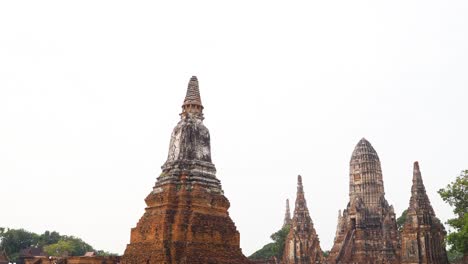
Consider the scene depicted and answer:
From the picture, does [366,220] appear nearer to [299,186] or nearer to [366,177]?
[366,177]

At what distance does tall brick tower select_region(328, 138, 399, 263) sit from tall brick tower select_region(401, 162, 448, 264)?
11876 mm

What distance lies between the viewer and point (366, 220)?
43.6 m

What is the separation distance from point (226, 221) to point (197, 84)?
19.0 feet

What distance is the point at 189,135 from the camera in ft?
61.8

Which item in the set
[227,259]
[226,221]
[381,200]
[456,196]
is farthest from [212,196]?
[381,200]

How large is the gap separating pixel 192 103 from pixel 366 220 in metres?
29.0

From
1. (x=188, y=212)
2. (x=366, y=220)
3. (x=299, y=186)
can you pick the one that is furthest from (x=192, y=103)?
(x=366, y=220)

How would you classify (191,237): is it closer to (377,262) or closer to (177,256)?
(177,256)

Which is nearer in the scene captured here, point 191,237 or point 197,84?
point 191,237

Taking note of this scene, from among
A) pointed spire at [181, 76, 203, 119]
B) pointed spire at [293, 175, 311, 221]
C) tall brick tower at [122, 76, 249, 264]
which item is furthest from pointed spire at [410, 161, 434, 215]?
pointed spire at [293, 175, 311, 221]

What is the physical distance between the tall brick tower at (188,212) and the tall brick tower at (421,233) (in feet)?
45.1

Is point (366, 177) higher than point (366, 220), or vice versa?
point (366, 177)

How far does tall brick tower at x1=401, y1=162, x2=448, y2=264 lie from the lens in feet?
88.1

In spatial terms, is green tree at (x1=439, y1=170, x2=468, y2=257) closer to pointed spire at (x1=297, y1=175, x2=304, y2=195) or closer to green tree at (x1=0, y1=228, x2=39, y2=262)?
pointed spire at (x1=297, y1=175, x2=304, y2=195)
